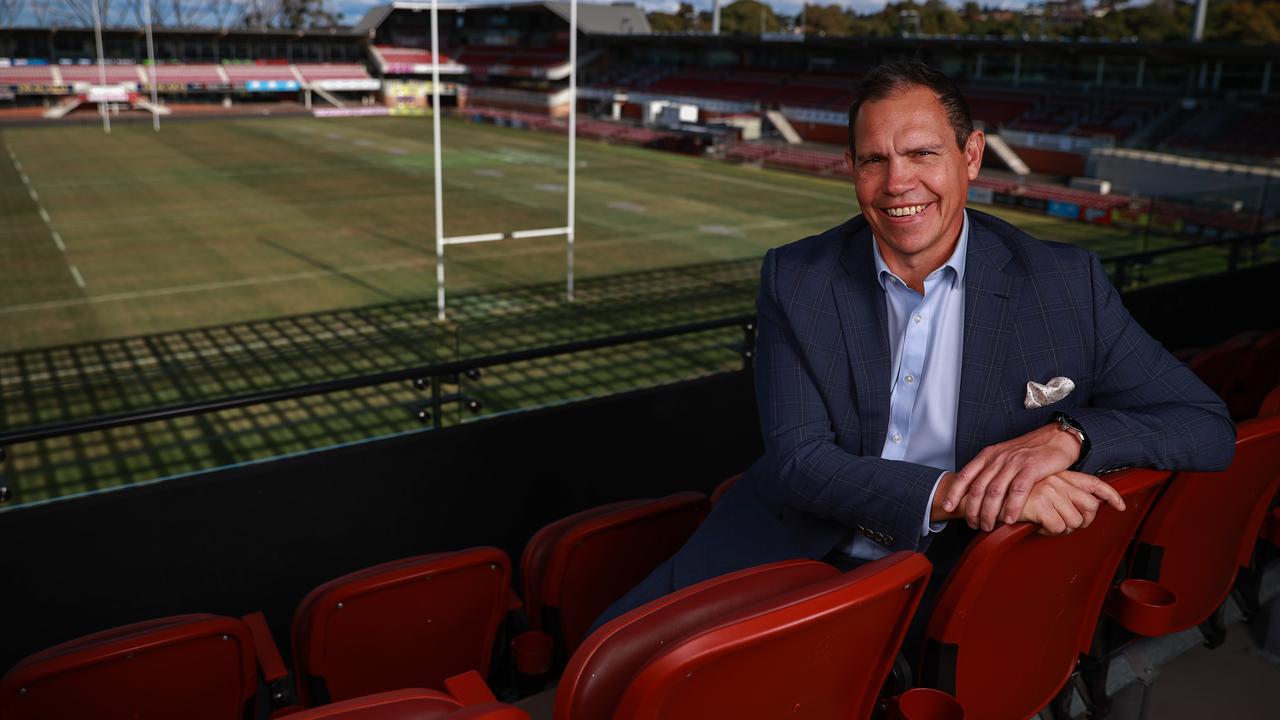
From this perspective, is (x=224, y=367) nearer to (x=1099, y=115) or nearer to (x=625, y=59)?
(x=1099, y=115)

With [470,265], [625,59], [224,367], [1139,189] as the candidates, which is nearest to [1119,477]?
[224,367]

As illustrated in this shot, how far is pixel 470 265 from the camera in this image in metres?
17.7

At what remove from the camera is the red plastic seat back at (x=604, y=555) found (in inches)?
100

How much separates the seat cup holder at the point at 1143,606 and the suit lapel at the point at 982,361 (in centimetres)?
55

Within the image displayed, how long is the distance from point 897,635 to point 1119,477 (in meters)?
0.55

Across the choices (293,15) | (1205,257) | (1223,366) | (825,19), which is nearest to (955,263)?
(1223,366)

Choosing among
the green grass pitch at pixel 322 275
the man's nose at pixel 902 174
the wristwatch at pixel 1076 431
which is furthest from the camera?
the green grass pitch at pixel 322 275

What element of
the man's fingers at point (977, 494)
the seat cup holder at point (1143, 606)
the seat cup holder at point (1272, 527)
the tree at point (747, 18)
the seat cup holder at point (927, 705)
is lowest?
the seat cup holder at point (1272, 527)

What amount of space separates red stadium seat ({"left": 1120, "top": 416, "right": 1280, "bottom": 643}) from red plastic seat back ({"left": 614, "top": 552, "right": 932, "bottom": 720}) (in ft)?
3.12

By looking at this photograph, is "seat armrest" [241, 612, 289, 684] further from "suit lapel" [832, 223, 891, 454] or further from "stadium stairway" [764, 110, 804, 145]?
"stadium stairway" [764, 110, 804, 145]

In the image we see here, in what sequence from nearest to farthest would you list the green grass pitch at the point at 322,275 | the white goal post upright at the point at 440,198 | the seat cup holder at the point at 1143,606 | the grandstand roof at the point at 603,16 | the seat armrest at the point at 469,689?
the seat armrest at the point at 469,689, the seat cup holder at the point at 1143,606, the green grass pitch at the point at 322,275, the white goal post upright at the point at 440,198, the grandstand roof at the point at 603,16

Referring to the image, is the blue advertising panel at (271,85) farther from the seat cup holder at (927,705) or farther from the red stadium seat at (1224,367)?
the seat cup holder at (927,705)

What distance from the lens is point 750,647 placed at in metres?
1.24

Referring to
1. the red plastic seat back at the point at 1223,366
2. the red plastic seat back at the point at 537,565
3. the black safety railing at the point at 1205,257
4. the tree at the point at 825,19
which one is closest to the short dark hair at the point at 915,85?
the red plastic seat back at the point at 537,565
